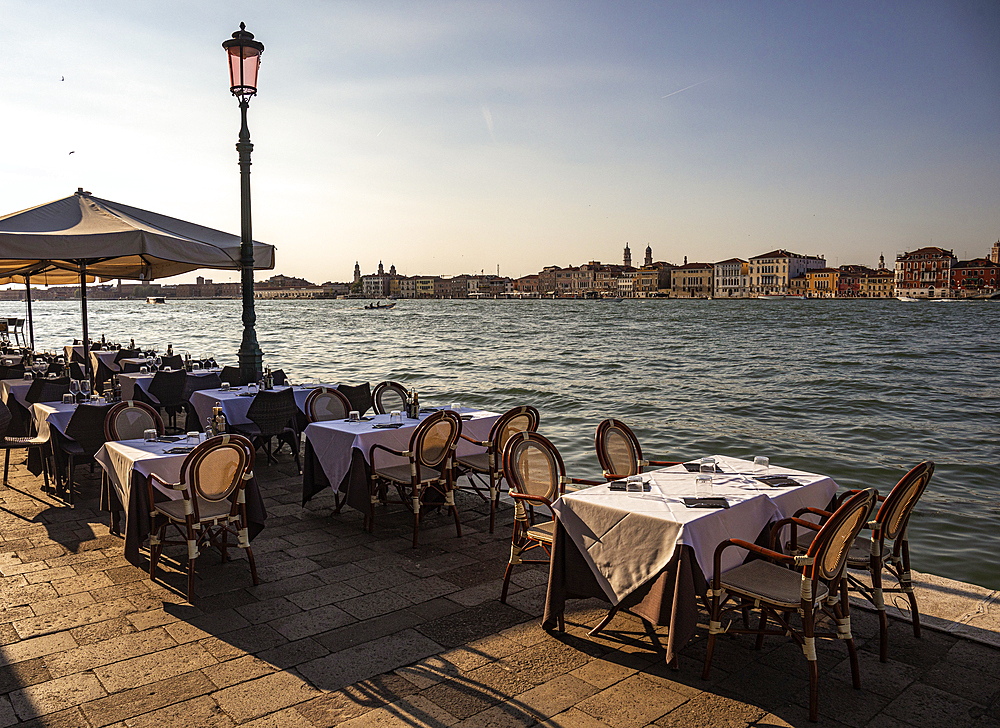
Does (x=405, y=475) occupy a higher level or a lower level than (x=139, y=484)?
lower

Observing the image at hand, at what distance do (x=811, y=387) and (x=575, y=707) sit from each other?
62.6ft

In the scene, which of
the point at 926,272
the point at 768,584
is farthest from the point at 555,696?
the point at 926,272

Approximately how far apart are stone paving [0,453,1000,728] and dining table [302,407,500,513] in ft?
2.16

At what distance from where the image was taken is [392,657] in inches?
131

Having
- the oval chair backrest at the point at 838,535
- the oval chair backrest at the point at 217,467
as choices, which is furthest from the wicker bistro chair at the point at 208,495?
the oval chair backrest at the point at 838,535

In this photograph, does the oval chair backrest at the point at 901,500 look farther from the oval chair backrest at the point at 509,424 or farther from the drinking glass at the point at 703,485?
the oval chair backrest at the point at 509,424

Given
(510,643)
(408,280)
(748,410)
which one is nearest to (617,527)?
(510,643)

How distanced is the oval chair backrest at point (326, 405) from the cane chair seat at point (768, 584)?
4.29 m

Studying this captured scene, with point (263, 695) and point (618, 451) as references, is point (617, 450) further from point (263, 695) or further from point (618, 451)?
point (263, 695)

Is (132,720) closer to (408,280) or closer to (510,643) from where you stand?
(510,643)

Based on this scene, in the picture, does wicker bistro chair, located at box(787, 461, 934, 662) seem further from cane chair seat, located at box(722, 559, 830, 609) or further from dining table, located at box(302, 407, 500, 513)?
dining table, located at box(302, 407, 500, 513)

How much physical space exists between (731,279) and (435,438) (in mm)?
152020

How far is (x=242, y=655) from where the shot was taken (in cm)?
333

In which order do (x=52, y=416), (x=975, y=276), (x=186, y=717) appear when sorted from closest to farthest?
(x=186, y=717) < (x=52, y=416) < (x=975, y=276)
